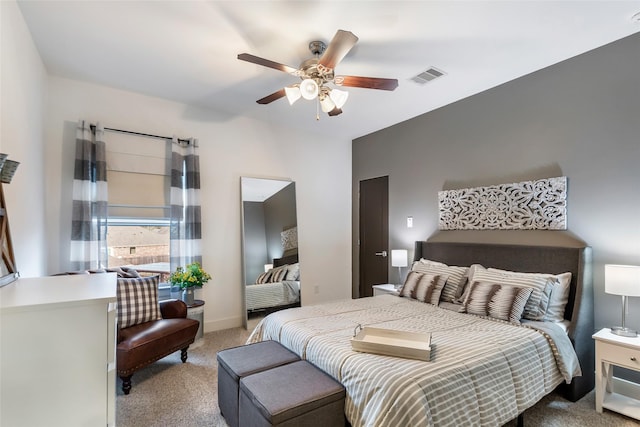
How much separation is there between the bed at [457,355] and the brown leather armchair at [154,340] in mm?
786

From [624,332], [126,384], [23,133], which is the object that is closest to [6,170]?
[23,133]

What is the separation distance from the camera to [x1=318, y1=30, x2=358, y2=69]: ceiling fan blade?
208cm

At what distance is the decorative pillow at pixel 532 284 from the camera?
268 centimetres

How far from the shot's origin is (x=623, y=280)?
2.36 meters

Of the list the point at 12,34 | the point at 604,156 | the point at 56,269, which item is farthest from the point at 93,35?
the point at 604,156

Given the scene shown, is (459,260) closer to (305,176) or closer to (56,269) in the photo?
(305,176)

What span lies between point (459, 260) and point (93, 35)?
4187mm

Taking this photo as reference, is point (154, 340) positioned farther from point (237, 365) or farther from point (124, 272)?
point (237, 365)

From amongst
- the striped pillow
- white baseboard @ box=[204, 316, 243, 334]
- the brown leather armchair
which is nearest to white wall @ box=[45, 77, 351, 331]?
white baseboard @ box=[204, 316, 243, 334]

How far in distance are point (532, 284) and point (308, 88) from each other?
2.53 meters

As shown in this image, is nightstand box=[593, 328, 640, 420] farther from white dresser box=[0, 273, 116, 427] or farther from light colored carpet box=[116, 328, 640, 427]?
white dresser box=[0, 273, 116, 427]

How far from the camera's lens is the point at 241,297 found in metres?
4.41

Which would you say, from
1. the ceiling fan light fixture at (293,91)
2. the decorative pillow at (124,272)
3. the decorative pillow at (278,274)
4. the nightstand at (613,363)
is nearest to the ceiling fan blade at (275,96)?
the ceiling fan light fixture at (293,91)

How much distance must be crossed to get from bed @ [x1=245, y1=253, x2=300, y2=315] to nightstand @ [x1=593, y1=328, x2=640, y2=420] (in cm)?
345
